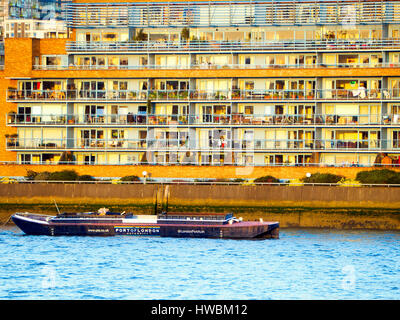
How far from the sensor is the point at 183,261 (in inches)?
2470

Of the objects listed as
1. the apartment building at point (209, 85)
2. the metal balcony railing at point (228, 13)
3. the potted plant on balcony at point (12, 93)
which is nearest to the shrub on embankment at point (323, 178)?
the apartment building at point (209, 85)

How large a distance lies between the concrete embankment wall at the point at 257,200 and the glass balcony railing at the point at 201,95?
12931 millimetres

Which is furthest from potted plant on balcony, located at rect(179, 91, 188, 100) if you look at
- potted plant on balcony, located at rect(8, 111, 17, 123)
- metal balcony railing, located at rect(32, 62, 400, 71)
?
potted plant on balcony, located at rect(8, 111, 17, 123)

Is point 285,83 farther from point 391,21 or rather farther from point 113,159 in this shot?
point 113,159

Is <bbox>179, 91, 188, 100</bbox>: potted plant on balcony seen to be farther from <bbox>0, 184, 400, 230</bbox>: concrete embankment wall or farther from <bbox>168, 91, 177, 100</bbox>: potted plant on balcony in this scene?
<bbox>0, 184, 400, 230</bbox>: concrete embankment wall

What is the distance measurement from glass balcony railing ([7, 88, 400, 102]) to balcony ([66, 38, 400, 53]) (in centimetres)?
364

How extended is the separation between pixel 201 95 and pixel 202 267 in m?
33.8

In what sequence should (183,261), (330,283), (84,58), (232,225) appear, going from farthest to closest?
1. (84,58)
2. (232,225)
3. (183,261)
4. (330,283)

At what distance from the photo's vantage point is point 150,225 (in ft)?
242

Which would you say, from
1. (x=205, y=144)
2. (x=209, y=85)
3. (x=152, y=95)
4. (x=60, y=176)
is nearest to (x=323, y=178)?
(x=205, y=144)

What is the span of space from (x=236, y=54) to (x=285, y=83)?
5.02 metres

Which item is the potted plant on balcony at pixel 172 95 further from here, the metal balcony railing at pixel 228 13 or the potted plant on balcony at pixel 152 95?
the metal balcony railing at pixel 228 13

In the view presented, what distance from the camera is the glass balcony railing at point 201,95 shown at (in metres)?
89.9
